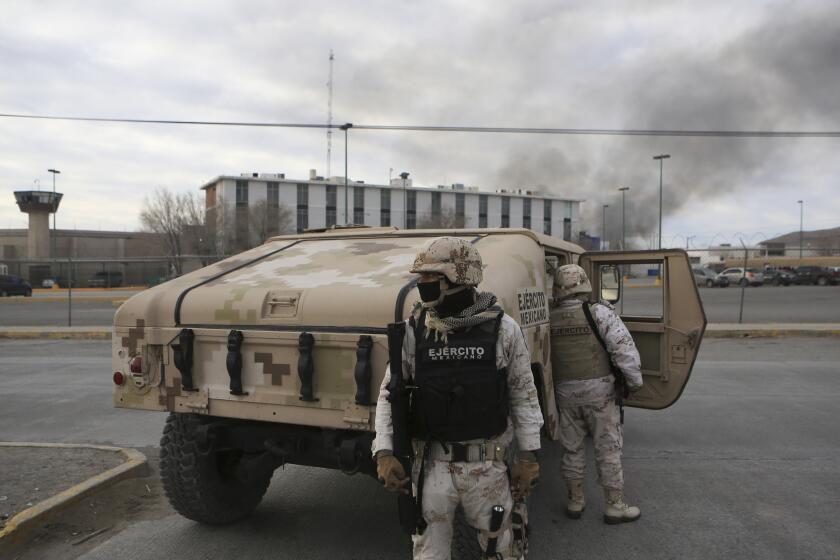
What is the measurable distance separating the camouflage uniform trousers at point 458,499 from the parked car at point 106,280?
130 feet

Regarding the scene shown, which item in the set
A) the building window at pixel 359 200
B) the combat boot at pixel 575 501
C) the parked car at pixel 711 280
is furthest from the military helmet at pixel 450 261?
the building window at pixel 359 200

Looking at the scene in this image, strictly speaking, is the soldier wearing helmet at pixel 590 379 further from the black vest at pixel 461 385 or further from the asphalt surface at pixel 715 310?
the asphalt surface at pixel 715 310

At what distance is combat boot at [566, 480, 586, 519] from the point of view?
3.94m

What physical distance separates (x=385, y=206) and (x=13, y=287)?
153 ft

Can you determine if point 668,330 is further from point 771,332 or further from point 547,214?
point 547,214

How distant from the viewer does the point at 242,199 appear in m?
68.9

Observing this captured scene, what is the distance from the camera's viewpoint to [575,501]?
13.0 feet

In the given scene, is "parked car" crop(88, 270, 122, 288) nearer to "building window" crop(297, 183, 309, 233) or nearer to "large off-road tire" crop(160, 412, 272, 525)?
"building window" crop(297, 183, 309, 233)

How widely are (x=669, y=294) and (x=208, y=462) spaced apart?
143 inches

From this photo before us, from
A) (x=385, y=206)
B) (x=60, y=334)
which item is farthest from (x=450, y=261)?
(x=385, y=206)

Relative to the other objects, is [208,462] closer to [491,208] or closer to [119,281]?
[119,281]

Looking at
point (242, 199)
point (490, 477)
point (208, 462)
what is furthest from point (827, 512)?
point (242, 199)

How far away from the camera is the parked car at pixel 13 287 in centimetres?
2888

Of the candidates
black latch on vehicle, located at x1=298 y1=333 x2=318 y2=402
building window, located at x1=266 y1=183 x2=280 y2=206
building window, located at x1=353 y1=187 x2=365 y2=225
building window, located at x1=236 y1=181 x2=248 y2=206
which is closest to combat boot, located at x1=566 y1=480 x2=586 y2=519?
black latch on vehicle, located at x1=298 y1=333 x2=318 y2=402
